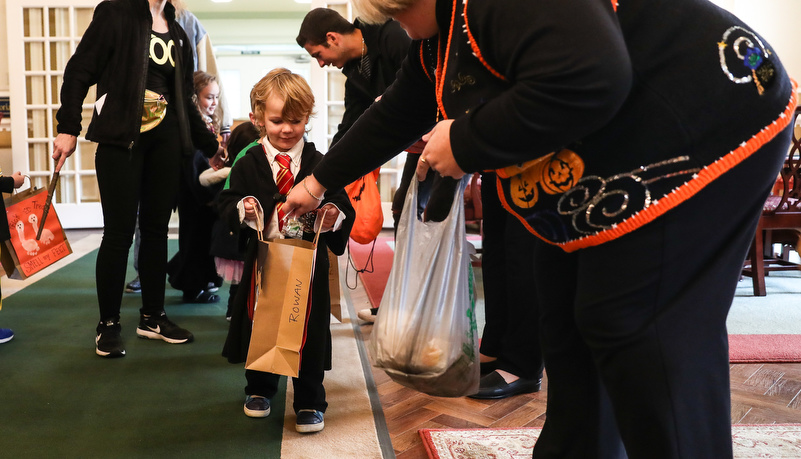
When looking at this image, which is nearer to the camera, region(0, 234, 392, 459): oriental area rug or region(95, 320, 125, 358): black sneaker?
region(0, 234, 392, 459): oriental area rug

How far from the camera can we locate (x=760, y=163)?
765 millimetres

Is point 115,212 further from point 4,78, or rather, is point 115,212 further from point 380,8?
point 4,78

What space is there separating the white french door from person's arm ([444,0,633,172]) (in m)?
5.54

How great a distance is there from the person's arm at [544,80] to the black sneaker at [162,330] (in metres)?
1.95

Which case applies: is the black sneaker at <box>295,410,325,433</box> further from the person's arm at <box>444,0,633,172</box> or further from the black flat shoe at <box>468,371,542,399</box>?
the person's arm at <box>444,0,633,172</box>

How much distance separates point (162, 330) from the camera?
2502 millimetres

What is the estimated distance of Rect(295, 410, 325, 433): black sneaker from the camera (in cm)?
167

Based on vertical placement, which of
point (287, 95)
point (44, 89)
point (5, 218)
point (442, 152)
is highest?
point (44, 89)

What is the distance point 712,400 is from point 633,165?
0.30 meters

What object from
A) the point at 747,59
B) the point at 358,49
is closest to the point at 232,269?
the point at 358,49

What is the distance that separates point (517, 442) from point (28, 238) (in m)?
1.89

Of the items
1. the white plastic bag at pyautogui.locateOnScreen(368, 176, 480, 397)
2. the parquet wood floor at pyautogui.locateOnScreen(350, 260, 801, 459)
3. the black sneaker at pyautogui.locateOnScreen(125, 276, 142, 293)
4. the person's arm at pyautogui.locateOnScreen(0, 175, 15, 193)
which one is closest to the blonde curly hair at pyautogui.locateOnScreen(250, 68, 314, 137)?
the white plastic bag at pyautogui.locateOnScreen(368, 176, 480, 397)

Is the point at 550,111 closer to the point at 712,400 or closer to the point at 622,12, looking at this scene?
the point at 622,12

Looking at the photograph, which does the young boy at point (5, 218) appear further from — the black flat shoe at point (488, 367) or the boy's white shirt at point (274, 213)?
the black flat shoe at point (488, 367)
